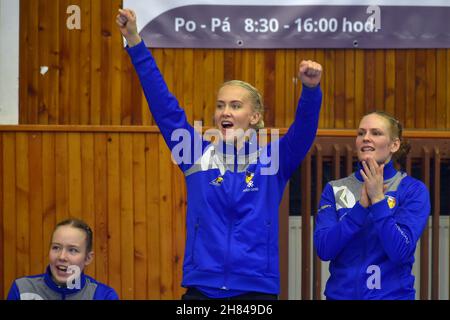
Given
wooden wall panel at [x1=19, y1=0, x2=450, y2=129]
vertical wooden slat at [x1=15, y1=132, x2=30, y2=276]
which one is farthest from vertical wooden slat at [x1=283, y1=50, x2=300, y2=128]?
vertical wooden slat at [x1=15, y1=132, x2=30, y2=276]

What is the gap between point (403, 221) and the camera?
3.68m

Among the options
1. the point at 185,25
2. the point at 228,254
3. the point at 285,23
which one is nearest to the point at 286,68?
the point at 285,23

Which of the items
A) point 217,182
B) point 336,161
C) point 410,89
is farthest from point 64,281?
point 410,89

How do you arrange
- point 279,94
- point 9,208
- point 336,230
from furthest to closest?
point 279,94 < point 9,208 < point 336,230

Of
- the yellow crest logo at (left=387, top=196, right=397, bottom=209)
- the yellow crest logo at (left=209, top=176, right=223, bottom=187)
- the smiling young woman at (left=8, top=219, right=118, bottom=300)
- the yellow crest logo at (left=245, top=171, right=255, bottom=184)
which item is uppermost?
the yellow crest logo at (left=245, top=171, right=255, bottom=184)

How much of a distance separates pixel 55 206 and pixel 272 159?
6.68 ft

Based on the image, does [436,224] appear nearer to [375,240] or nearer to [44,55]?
[375,240]

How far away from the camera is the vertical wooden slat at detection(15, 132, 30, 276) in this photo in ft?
16.9

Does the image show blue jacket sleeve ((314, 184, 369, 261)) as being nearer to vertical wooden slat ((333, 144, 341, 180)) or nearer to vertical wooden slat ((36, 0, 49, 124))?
vertical wooden slat ((333, 144, 341, 180))

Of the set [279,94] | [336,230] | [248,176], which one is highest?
[279,94]

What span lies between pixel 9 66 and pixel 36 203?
89 centimetres

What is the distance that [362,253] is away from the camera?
146 inches

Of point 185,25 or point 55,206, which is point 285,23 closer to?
point 185,25

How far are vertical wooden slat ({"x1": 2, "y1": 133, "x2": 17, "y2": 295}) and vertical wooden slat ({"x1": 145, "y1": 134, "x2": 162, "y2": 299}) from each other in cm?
83
